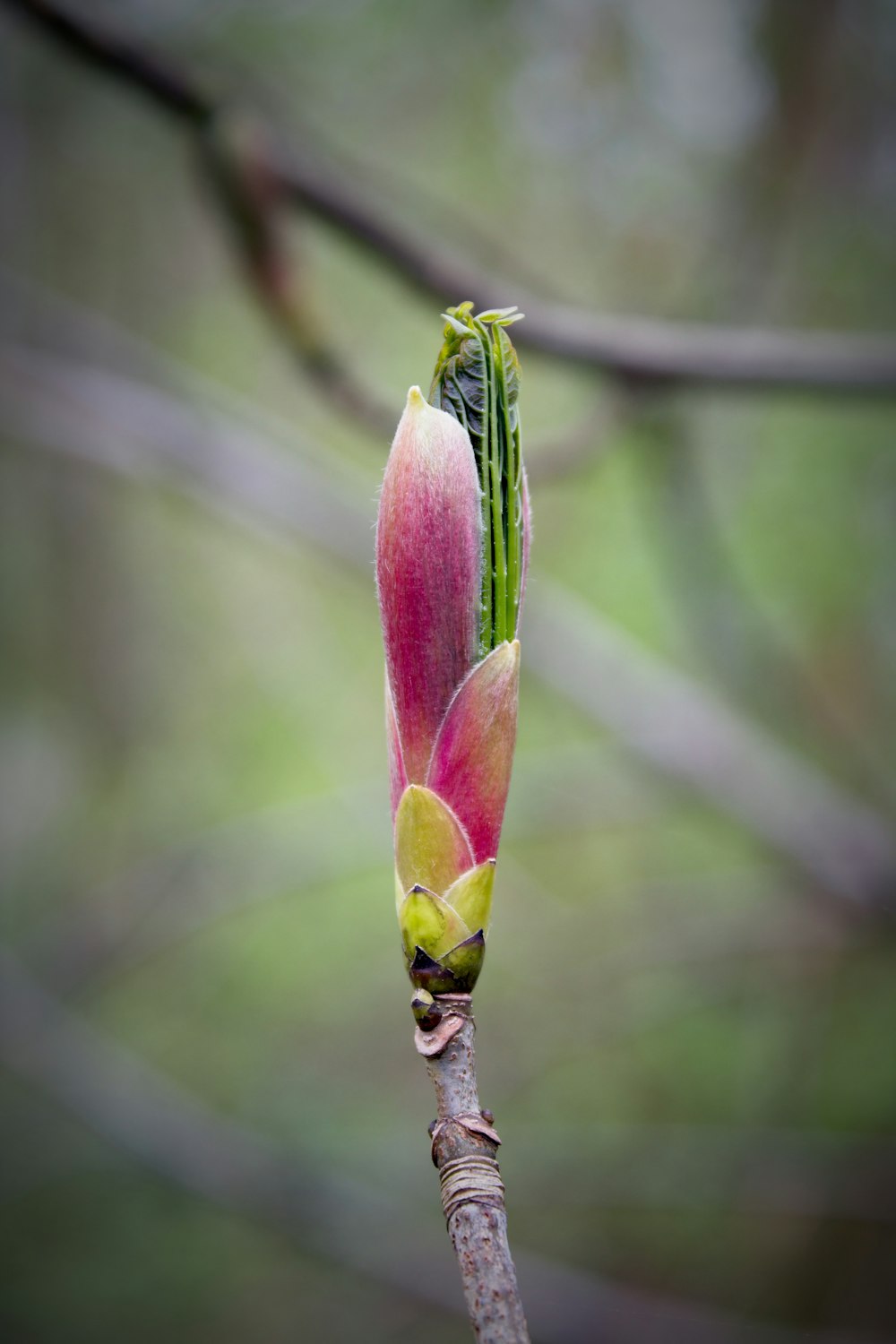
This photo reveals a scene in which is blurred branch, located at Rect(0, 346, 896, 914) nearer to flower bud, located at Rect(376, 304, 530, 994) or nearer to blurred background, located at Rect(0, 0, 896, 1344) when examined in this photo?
blurred background, located at Rect(0, 0, 896, 1344)

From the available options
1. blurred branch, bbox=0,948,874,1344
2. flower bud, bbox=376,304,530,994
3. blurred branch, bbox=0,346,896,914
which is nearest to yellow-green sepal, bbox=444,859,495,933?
flower bud, bbox=376,304,530,994

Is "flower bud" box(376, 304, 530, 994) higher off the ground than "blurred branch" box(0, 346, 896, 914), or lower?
lower

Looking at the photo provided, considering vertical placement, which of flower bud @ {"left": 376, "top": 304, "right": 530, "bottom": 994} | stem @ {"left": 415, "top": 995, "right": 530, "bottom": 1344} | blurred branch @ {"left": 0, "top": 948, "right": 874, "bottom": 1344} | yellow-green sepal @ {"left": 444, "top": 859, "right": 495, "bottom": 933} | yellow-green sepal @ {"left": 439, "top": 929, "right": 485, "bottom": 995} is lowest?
stem @ {"left": 415, "top": 995, "right": 530, "bottom": 1344}

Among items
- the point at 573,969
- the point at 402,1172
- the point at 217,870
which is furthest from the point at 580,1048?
the point at 217,870

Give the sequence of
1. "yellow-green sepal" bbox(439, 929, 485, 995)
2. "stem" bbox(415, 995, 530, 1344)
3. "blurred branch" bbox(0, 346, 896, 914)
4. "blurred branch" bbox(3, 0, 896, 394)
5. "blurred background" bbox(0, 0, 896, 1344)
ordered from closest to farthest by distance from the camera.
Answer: "stem" bbox(415, 995, 530, 1344)
"yellow-green sepal" bbox(439, 929, 485, 995)
"blurred branch" bbox(3, 0, 896, 394)
"blurred branch" bbox(0, 346, 896, 914)
"blurred background" bbox(0, 0, 896, 1344)

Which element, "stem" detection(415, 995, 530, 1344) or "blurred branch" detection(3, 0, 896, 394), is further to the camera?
"blurred branch" detection(3, 0, 896, 394)

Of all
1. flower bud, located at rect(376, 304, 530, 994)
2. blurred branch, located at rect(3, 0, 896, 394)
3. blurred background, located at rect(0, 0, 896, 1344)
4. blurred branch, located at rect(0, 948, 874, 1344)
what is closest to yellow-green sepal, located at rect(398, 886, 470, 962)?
flower bud, located at rect(376, 304, 530, 994)

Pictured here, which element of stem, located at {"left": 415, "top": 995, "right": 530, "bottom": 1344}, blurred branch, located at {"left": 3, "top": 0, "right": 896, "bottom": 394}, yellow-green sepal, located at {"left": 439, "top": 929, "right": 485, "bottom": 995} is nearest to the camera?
stem, located at {"left": 415, "top": 995, "right": 530, "bottom": 1344}

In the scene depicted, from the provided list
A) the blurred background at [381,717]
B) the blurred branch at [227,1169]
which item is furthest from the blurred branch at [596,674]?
the blurred branch at [227,1169]
